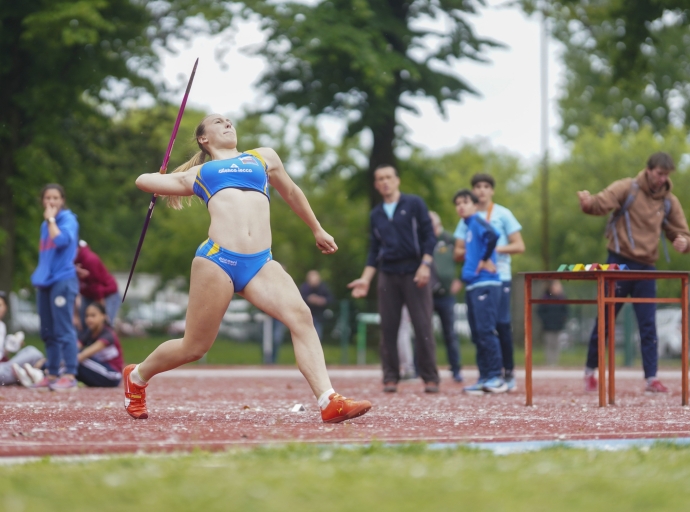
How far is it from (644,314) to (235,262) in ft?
17.2

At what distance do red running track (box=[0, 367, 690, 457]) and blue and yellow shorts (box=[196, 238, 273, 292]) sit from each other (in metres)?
0.87

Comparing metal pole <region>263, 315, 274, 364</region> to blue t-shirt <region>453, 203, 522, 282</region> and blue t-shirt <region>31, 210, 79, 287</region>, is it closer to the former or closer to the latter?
blue t-shirt <region>31, 210, 79, 287</region>

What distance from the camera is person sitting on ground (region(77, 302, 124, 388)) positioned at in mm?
12625

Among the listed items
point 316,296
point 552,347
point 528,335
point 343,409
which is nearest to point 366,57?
point 316,296

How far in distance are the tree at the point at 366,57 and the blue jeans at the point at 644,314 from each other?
12.4 m

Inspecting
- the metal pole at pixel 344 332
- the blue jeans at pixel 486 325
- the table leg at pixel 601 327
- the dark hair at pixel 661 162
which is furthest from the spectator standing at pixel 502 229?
the metal pole at pixel 344 332

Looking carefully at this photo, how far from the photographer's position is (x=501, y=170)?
2761 inches

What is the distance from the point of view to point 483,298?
438 inches

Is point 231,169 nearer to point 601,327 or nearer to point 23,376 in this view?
point 601,327

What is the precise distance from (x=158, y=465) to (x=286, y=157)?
1681 inches

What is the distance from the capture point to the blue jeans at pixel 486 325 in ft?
36.4

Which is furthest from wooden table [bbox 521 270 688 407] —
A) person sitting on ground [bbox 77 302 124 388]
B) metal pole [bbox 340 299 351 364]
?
metal pole [bbox 340 299 351 364]

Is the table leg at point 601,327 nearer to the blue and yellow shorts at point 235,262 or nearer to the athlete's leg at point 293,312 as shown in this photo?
the athlete's leg at point 293,312

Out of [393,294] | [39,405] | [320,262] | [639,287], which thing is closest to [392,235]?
[393,294]
